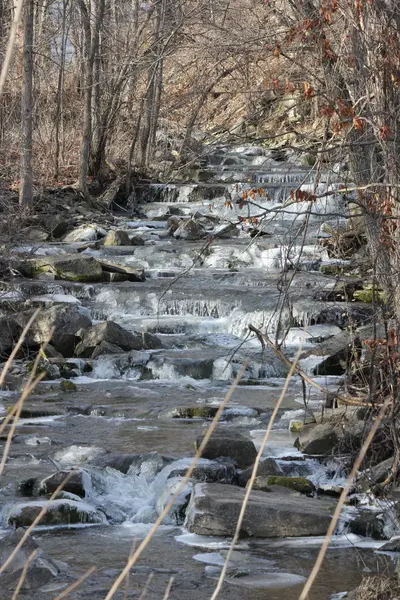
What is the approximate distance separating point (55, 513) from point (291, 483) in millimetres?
1612

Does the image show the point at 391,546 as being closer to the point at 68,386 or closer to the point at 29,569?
the point at 29,569

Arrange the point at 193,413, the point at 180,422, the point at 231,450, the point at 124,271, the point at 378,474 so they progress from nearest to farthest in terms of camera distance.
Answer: the point at 378,474
the point at 231,450
the point at 180,422
the point at 193,413
the point at 124,271

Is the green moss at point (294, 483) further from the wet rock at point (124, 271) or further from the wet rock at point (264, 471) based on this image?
the wet rock at point (124, 271)

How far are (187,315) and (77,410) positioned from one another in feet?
14.3

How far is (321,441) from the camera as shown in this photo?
7.34m

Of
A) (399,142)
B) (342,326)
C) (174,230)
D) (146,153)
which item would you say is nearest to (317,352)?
(342,326)

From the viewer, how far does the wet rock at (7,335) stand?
11222 millimetres

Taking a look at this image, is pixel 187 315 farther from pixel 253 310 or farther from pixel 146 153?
pixel 146 153

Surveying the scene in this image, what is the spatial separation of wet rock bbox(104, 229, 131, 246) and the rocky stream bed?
4 centimetres

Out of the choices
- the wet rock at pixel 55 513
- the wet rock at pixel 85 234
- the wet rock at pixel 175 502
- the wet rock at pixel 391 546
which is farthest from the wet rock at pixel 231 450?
the wet rock at pixel 85 234

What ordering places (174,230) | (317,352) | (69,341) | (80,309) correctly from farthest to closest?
→ (174,230)
(80,309)
(69,341)
(317,352)

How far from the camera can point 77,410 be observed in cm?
904

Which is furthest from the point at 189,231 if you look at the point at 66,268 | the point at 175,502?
the point at 175,502

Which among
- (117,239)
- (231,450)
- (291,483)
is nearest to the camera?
(291,483)
